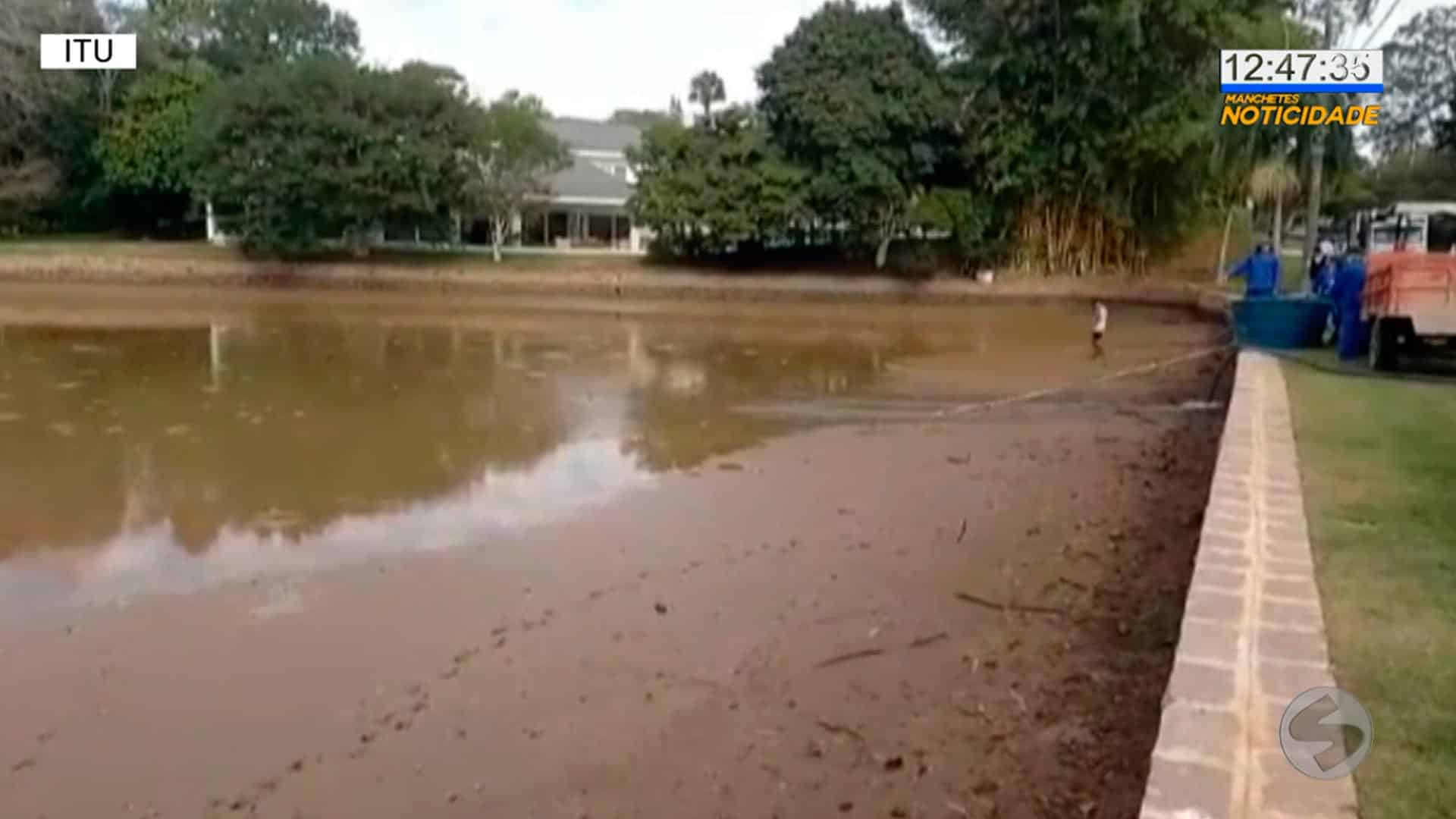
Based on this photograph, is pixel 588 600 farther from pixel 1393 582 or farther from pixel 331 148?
pixel 331 148

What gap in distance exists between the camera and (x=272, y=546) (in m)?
7.82

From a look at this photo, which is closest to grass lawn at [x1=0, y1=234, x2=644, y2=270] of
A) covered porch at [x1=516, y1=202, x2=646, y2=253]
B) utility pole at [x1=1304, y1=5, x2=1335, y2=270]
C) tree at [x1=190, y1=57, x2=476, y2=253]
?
tree at [x1=190, y1=57, x2=476, y2=253]

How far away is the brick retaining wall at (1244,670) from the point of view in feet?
9.21

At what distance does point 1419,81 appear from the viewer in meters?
50.6

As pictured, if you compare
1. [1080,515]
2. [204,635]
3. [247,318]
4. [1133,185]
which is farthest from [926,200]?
[204,635]

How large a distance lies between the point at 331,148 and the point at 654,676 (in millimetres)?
33541

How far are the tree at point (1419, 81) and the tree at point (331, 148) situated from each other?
121 feet

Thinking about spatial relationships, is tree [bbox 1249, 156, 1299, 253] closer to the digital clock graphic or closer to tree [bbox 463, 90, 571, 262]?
the digital clock graphic

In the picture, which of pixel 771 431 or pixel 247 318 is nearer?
pixel 771 431

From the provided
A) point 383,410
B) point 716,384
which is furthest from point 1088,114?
point 383,410

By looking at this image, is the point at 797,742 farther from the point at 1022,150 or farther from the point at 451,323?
the point at 1022,150

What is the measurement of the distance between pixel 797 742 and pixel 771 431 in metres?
7.90

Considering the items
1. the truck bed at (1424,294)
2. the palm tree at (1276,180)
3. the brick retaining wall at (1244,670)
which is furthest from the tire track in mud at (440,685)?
the palm tree at (1276,180)

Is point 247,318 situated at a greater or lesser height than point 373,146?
lesser
